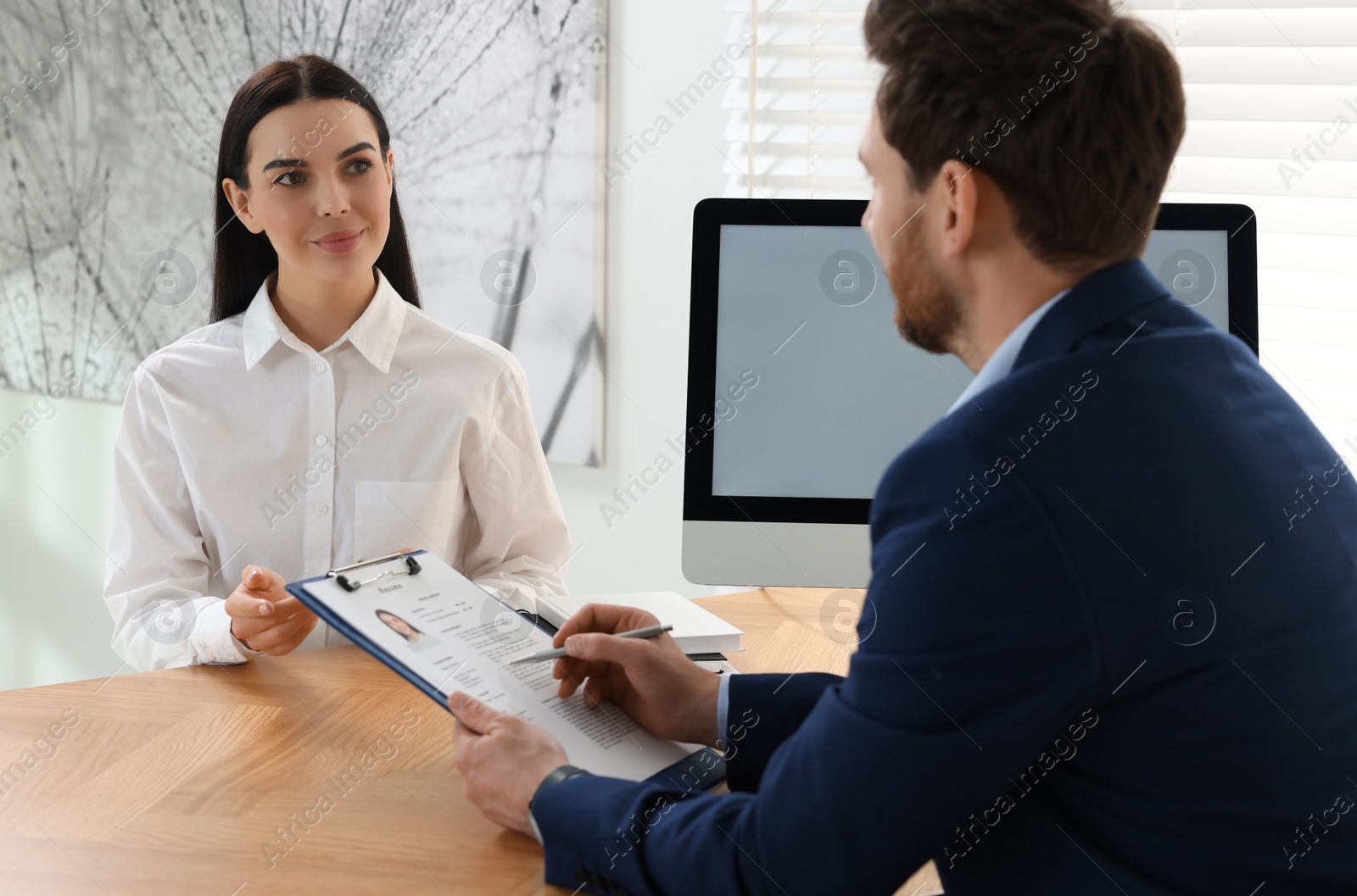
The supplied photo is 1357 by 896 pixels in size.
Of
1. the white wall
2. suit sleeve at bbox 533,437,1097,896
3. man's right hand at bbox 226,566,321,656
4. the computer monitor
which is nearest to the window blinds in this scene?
the computer monitor

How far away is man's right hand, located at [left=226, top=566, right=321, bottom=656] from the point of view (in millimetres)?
1281

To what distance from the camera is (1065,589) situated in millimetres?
663

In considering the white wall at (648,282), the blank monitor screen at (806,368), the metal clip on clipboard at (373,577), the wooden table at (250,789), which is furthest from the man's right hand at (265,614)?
the white wall at (648,282)

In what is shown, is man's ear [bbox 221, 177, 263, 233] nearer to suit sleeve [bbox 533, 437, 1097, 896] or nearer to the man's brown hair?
the man's brown hair

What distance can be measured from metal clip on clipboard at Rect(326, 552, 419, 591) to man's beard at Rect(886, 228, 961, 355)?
570 millimetres

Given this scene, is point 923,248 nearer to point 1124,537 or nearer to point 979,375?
point 979,375

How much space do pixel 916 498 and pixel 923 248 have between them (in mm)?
246

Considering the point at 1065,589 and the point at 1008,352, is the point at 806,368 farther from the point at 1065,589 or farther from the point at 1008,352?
the point at 1065,589

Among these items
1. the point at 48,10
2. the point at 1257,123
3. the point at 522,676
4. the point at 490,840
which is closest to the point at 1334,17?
the point at 1257,123

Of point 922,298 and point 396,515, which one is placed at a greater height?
point 922,298

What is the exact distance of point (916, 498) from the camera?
711 millimetres

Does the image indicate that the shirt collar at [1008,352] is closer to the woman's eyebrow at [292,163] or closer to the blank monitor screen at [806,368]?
the blank monitor screen at [806,368]

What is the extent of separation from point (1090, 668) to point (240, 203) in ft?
4.78

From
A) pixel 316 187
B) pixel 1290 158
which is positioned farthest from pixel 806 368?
pixel 1290 158
